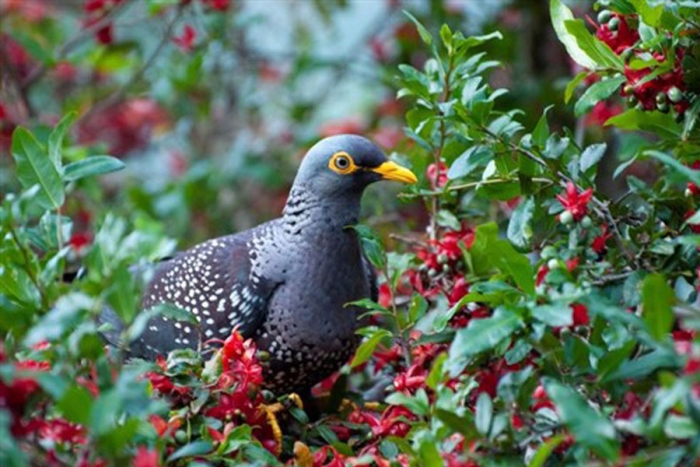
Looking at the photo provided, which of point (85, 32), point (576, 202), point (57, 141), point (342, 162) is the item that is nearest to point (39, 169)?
point (57, 141)

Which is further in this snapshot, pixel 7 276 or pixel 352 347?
pixel 352 347

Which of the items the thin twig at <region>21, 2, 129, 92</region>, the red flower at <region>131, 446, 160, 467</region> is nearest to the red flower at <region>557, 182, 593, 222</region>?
the red flower at <region>131, 446, 160, 467</region>

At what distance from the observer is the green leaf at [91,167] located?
8.29 ft

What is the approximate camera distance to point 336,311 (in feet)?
9.59

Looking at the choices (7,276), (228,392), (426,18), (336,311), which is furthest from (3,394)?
(426,18)

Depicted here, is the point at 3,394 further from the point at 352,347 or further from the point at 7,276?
the point at 352,347

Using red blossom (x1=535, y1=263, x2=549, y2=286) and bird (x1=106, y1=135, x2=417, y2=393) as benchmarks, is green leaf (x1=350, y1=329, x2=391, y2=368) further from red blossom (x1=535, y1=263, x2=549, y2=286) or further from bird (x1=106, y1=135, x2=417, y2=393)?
bird (x1=106, y1=135, x2=417, y2=393)

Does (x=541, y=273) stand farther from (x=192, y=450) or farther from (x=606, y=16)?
(x=192, y=450)

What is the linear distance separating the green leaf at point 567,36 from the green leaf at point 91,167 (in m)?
0.95

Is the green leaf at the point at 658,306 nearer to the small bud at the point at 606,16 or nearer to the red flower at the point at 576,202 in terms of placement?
the red flower at the point at 576,202

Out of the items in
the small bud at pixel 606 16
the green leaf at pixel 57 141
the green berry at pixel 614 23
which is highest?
the green leaf at pixel 57 141

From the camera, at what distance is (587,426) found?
167 centimetres

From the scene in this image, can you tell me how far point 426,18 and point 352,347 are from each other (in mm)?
2848

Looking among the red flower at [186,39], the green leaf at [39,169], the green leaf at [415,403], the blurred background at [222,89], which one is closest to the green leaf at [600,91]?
the green leaf at [415,403]
